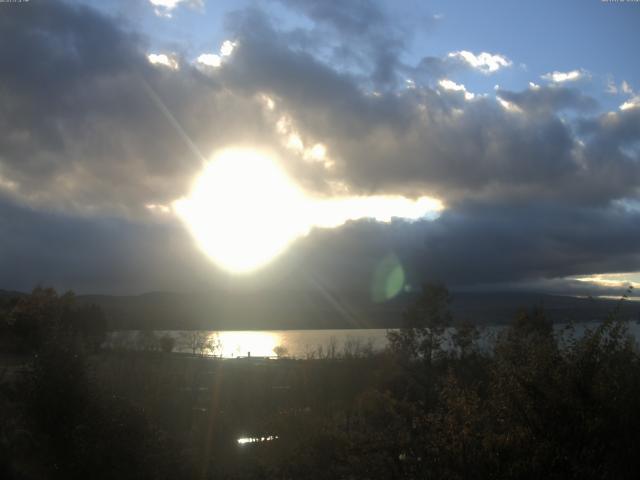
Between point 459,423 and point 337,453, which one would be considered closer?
point 459,423

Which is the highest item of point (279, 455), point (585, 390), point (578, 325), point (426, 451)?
point (578, 325)

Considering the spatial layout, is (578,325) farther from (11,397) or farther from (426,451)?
(11,397)

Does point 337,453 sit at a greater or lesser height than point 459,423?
lesser

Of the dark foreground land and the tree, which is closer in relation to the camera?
the dark foreground land

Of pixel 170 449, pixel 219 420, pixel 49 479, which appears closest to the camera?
pixel 49 479

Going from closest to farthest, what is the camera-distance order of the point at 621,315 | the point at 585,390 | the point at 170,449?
the point at 585,390 < the point at 621,315 < the point at 170,449

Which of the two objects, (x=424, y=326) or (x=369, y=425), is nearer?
(x=369, y=425)

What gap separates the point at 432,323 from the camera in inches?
1603

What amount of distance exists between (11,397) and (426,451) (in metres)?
11.0

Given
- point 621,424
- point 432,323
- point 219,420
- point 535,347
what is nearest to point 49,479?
point 219,420

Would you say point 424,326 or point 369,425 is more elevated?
point 424,326

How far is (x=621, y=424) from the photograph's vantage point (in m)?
8.86

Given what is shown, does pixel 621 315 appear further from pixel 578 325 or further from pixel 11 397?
pixel 11 397

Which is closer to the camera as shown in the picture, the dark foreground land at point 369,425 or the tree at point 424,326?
the dark foreground land at point 369,425
